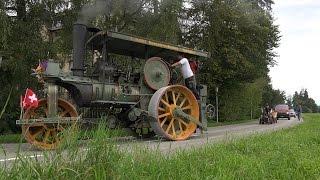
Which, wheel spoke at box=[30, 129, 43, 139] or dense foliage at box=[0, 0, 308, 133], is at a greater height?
dense foliage at box=[0, 0, 308, 133]

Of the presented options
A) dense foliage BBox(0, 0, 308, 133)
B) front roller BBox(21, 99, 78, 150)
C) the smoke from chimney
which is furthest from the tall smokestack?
dense foliage BBox(0, 0, 308, 133)

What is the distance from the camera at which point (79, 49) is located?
1332cm

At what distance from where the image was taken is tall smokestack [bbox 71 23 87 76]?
1322 cm

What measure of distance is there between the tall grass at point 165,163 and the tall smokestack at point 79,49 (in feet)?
15.1

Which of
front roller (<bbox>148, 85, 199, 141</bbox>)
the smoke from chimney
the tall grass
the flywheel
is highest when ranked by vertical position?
the smoke from chimney

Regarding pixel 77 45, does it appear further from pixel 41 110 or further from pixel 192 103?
pixel 192 103

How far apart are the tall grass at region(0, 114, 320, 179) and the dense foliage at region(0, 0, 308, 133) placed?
2.26 metres

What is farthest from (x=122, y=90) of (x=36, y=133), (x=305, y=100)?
(x=305, y=100)

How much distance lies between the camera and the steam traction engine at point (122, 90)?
12.6 m

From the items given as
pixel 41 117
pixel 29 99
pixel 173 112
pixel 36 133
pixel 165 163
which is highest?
pixel 29 99

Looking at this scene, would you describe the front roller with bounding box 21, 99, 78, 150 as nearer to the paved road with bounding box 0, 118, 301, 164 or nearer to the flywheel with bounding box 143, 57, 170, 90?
the paved road with bounding box 0, 118, 301, 164

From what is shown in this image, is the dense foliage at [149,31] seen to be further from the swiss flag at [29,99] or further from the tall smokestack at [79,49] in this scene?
the tall smokestack at [79,49]

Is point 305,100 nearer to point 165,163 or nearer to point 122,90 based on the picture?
point 122,90

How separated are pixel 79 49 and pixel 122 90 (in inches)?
61.3
